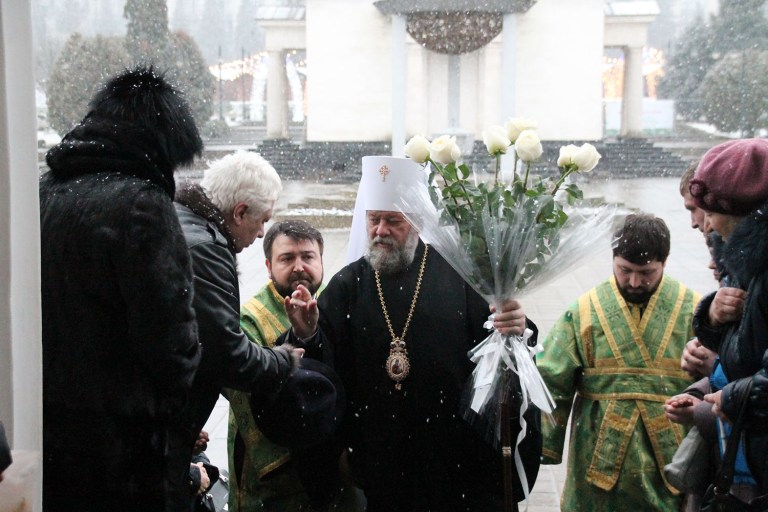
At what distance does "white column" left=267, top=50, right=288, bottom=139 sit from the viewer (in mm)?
32000

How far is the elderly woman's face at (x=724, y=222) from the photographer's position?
3.02m

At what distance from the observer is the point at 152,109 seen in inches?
116

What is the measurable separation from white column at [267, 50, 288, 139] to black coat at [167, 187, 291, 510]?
29.2 m

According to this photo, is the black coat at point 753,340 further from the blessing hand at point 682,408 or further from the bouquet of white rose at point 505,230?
the bouquet of white rose at point 505,230

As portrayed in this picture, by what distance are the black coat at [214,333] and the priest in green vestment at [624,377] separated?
118 centimetres

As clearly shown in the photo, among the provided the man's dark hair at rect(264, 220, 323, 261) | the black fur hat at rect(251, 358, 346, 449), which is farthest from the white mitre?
the black fur hat at rect(251, 358, 346, 449)

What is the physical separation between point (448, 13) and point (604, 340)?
2215cm

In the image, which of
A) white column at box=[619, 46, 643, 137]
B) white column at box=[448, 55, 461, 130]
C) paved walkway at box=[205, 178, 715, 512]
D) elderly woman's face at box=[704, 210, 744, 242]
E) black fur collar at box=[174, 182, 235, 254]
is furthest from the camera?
white column at box=[619, 46, 643, 137]

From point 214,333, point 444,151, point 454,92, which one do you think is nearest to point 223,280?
point 214,333

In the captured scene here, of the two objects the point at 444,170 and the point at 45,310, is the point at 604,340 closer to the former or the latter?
the point at 444,170

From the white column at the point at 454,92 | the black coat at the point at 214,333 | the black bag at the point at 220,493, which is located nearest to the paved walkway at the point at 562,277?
the black coat at the point at 214,333

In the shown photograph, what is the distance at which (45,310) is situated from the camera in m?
2.80

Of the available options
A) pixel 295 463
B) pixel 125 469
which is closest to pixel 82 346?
pixel 125 469

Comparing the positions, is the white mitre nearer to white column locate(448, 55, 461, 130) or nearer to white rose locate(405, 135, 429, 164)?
white rose locate(405, 135, 429, 164)
